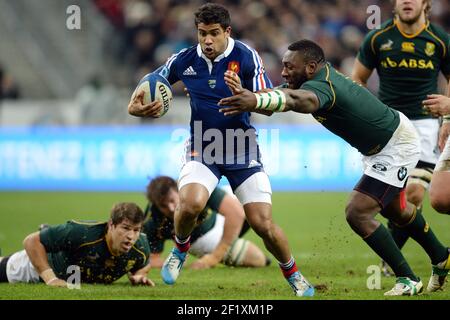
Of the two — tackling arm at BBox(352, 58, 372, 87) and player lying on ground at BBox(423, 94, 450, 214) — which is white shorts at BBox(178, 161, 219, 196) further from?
tackling arm at BBox(352, 58, 372, 87)

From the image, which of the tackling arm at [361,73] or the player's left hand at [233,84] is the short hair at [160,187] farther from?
the player's left hand at [233,84]

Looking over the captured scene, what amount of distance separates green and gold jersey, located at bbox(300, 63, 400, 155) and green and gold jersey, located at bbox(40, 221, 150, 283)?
7.00ft

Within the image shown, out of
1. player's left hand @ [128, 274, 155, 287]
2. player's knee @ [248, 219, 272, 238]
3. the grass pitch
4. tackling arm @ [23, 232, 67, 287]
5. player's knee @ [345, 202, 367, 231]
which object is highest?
player's knee @ [345, 202, 367, 231]

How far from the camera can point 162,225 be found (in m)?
9.39

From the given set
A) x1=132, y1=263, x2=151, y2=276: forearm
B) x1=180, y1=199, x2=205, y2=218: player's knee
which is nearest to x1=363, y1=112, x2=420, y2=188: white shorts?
x1=180, y1=199, x2=205, y2=218: player's knee

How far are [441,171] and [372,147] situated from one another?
2.27ft

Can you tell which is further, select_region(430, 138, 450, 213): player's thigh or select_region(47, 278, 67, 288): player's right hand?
select_region(47, 278, 67, 288): player's right hand

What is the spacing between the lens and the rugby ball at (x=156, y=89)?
733 centimetres

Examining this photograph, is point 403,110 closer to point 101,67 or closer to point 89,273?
point 89,273

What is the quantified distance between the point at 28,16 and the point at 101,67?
2423mm

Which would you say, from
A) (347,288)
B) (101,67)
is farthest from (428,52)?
(101,67)

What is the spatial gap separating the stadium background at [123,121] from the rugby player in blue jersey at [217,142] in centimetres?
270

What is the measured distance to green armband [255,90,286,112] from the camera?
632 centimetres

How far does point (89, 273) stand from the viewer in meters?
8.09
